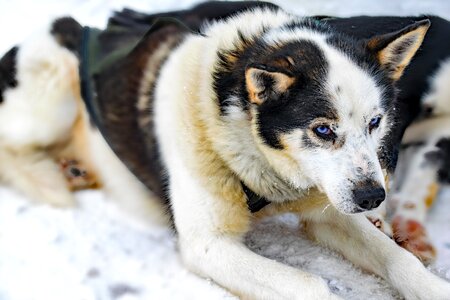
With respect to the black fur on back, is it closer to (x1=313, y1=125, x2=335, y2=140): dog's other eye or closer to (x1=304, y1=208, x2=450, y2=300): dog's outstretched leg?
(x1=313, y1=125, x2=335, y2=140): dog's other eye

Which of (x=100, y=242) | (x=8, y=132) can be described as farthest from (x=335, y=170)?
(x=8, y=132)

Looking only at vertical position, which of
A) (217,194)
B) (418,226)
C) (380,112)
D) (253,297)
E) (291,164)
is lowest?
(418,226)

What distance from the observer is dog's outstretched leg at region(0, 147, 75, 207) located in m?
3.21

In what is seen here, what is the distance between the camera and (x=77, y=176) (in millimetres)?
3408

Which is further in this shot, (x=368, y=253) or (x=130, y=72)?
(x=130, y=72)

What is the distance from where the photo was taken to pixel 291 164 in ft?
8.21

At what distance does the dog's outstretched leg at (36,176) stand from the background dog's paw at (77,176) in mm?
38

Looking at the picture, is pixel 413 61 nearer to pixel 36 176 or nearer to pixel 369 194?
pixel 369 194

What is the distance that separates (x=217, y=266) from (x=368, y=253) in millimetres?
674

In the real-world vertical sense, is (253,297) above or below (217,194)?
below

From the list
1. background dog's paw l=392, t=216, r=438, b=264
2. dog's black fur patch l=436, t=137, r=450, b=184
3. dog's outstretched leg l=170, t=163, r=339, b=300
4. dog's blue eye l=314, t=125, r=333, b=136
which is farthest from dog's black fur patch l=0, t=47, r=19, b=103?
dog's black fur patch l=436, t=137, r=450, b=184

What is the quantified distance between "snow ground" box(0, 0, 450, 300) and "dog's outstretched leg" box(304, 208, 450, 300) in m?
0.06

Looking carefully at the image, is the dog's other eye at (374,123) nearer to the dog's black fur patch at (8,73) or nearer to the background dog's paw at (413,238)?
the background dog's paw at (413,238)

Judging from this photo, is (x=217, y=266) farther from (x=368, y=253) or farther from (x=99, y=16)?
(x=99, y=16)
